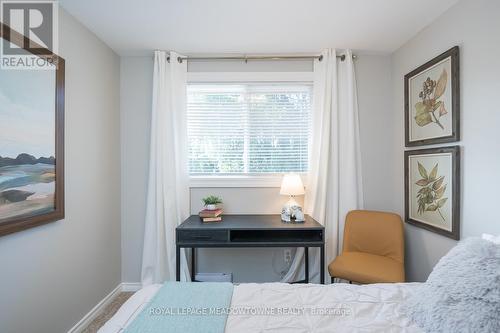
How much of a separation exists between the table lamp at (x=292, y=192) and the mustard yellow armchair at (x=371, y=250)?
49 centimetres

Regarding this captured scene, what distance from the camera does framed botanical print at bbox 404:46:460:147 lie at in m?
1.75

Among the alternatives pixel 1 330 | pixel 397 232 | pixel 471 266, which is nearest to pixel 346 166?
pixel 397 232

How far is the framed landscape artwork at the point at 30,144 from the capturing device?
1334mm

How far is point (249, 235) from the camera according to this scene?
2.24 metres

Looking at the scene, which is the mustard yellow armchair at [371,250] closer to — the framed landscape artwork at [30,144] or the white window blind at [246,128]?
the white window blind at [246,128]

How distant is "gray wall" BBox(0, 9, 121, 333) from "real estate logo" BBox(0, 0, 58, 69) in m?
0.09

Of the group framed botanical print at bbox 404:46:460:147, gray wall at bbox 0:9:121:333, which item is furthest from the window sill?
framed botanical print at bbox 404:46:460:147

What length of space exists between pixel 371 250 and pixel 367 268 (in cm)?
35

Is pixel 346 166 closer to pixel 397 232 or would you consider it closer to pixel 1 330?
pixel 397 232

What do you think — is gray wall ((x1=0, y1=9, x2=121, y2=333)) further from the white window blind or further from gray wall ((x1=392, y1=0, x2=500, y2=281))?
gray wall ((x1=392, y1=0, x2=500, y2=281))

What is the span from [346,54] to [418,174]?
1.34 meters

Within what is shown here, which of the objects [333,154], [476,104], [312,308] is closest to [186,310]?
[312,308]

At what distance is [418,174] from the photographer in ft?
7.04

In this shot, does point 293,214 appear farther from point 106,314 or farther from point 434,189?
point 106,314
